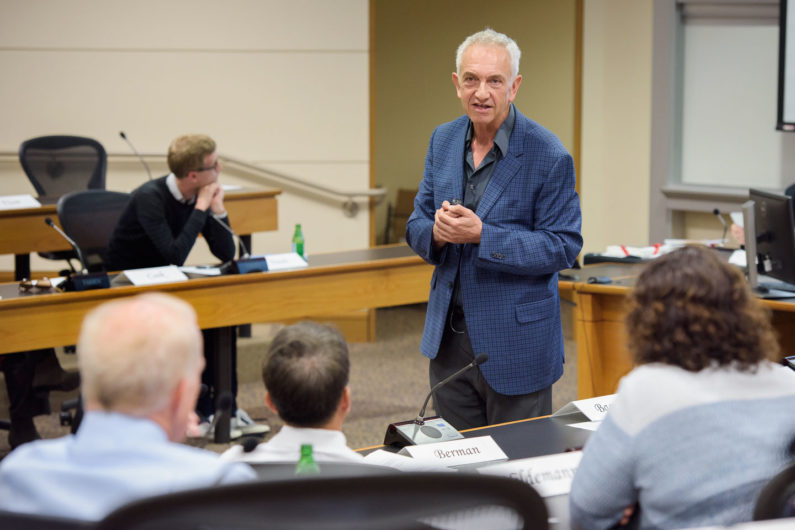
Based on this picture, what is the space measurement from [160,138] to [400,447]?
4.39 m

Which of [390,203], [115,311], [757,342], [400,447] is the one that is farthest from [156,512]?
[390,203]

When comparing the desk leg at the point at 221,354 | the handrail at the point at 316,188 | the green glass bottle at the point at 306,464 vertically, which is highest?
the handrail at the point at 316,188

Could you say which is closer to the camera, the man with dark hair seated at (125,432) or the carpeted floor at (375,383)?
the man with dark hair seated at (125,432)

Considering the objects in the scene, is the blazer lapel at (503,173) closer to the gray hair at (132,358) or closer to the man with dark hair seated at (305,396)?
the man with dark hair seated at (305,396)

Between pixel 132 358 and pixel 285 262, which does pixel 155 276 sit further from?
pixel 132 358

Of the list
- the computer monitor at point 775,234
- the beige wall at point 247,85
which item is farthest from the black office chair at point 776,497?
the beige wall at point 247,85

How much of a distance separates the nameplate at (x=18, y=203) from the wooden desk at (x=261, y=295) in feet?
4.93

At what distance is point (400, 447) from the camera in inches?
84.1

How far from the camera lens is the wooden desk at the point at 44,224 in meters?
5.18

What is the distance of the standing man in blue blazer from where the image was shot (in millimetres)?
2377

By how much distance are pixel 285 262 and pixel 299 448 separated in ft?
9.09

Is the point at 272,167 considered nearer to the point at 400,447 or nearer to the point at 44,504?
the point at 400,447

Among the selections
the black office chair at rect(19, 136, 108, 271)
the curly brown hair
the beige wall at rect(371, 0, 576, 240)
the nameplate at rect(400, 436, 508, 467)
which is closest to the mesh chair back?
the black office chair at rect(19, 136, 108, 271)

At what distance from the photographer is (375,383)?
17.0ft
